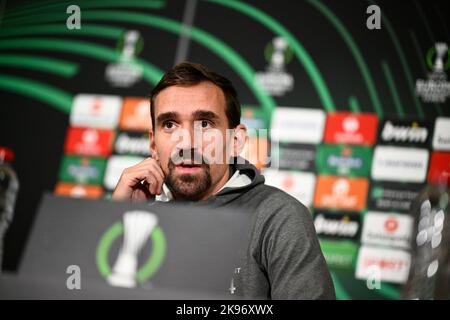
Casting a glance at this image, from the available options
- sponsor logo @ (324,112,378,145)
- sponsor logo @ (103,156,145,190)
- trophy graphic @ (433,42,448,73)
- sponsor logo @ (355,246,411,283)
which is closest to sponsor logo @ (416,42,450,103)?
trophy graphic @ (433,42,448,73)

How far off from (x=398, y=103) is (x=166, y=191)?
75.6 inches

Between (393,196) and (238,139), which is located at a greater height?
(238,139)

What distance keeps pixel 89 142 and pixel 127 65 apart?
0.51 metres

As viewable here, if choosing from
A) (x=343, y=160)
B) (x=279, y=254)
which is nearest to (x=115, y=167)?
(x=343, y=160)

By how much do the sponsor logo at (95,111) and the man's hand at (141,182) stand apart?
191 centimetres

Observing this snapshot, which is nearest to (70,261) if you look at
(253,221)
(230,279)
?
(230,279)

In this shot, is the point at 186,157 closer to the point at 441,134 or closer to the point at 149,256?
the point at 149,256

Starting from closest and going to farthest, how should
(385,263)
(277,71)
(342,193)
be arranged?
(385,263) < (342,193) < (277,71)

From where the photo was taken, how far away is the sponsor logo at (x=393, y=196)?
307 cm

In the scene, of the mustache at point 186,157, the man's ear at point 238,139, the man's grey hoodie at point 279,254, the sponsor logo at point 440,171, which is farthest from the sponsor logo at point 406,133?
the mustache at point 186,157

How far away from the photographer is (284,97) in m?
3.32

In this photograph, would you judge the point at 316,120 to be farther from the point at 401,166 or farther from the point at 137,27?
the point at 137,27

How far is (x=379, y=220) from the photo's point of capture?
3.08 metres

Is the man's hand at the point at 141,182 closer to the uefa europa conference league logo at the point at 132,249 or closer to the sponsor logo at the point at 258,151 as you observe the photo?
the uefa europa conference league logo at the point at 132,249
